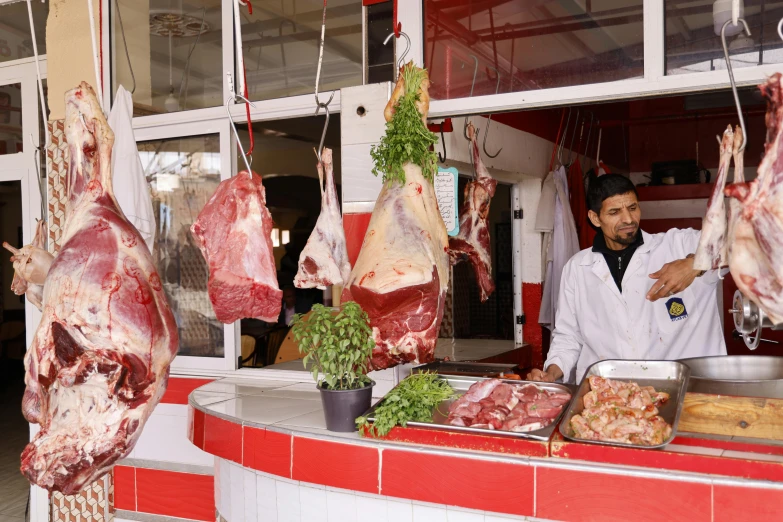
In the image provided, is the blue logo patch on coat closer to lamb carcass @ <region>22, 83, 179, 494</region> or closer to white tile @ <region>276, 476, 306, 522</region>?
white tile @ <region>276, 476, 306, 522</region>

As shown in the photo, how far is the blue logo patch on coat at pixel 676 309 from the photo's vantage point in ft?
11.4

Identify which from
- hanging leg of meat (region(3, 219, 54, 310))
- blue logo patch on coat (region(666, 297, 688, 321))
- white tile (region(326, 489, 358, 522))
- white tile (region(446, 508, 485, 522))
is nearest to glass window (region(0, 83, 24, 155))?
hanging leg of meat (region(3, 219, 54, 310))

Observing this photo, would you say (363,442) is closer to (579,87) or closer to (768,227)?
(768,227)

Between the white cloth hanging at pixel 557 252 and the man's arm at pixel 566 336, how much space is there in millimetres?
1203

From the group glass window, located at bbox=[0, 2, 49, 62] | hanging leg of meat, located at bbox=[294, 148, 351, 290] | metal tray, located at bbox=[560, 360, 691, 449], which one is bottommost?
metal tray, located at bbox=[560, 360, 691, 449]

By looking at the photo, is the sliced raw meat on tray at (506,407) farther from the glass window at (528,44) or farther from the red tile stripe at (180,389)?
the red tile stripe at (180,389)

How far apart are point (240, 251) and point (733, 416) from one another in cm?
187

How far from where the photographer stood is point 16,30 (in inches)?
189

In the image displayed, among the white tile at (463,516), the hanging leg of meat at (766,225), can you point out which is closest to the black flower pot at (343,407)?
the white tile at (463,516)

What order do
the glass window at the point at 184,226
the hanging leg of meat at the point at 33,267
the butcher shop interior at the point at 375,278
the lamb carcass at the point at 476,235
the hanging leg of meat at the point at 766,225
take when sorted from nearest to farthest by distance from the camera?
the hanging leg of meat at the point at 766,225 → the butcher shop interior at the point at 375,278 → the hanging leg of meat at the point at 33,267 → the lamb carcass at the point at 476,235 → the glass window at the point at 184,226

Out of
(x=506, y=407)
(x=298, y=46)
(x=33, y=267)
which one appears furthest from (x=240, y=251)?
(x=298, y=46)

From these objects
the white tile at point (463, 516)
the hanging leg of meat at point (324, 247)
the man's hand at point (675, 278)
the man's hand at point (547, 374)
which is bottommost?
the white tile at point (463, 516)

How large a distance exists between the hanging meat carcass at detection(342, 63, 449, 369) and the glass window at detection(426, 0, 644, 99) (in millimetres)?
524

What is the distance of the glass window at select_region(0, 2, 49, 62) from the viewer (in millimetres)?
Result: 4797
